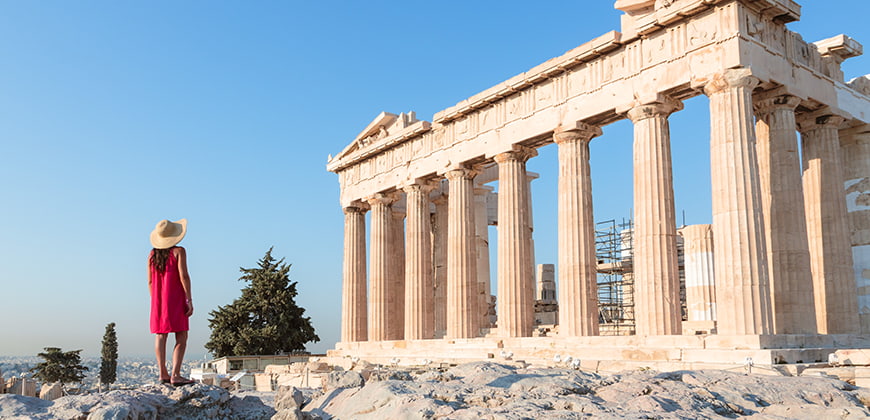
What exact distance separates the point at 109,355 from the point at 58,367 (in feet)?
10.6

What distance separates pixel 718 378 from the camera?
11125 mm

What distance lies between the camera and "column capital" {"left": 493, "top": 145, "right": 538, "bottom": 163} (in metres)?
28.0

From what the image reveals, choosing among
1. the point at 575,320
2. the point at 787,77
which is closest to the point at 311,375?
the point at 575,320

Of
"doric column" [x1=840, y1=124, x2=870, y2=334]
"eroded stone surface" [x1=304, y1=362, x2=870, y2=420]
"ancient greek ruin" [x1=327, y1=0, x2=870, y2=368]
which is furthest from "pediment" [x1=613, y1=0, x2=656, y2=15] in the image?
"eroded stone surface" [x1=304, y1=362, x2=870, y2=420]

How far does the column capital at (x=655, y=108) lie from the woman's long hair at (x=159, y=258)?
53.8ft

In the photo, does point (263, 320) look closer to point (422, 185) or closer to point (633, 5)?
point (422, 185)

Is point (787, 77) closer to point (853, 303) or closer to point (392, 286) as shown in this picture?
point (853, 303)

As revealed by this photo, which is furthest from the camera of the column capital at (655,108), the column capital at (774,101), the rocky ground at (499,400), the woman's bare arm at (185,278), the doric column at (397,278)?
the doric column at (397,278)

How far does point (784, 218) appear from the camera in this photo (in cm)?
2216

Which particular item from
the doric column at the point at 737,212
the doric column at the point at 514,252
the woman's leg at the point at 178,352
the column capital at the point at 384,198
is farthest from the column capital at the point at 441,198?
the woman's leg at the point at 178,352

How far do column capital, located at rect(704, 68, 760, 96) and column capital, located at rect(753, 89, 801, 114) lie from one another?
1535 mm

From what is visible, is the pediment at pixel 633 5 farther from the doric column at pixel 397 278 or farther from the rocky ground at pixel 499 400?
the doric column at pixel 397 278

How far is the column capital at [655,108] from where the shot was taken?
22750 millimetres

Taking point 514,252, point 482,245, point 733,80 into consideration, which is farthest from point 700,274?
point 482,245
